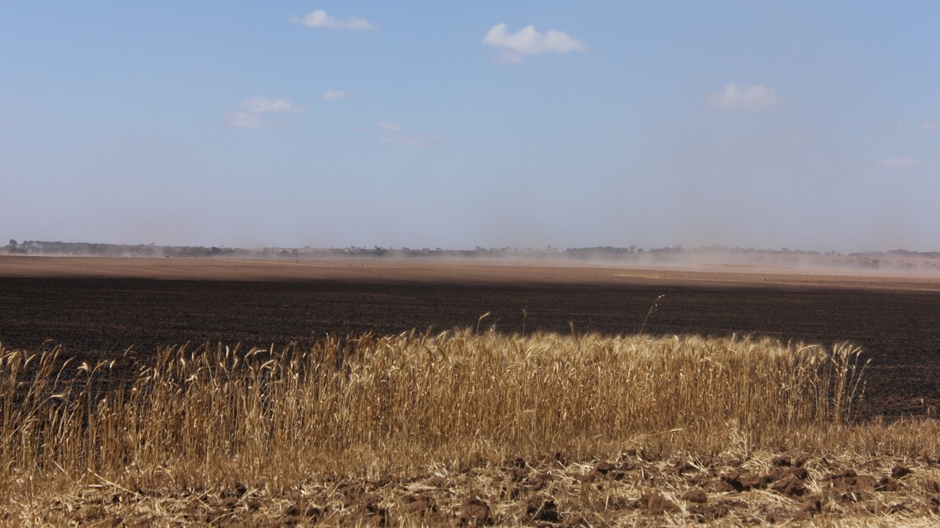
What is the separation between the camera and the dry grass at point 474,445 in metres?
5.62

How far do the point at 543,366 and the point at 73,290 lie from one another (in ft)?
129

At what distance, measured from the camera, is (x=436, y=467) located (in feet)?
21.9

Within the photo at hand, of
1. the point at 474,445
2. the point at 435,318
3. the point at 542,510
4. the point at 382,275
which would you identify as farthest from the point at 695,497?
the point at 382,275

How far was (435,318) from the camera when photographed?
29.6 metres

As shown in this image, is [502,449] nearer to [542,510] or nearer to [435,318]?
[542,510]

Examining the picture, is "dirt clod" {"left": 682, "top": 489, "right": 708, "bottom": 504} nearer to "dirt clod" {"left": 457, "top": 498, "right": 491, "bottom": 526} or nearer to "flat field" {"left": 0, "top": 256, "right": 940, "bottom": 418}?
"dirt clod" {"left": 457, "top": 498, "right": 491, "bottom": 526}

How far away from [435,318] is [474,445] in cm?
2219

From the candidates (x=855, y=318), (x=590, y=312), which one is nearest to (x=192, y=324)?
(x=590, y=312)

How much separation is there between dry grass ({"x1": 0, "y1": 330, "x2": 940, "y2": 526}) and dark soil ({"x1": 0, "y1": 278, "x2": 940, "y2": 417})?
440cm

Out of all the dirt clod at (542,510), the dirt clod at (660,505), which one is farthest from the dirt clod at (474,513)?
the dirt clod at (660,505)

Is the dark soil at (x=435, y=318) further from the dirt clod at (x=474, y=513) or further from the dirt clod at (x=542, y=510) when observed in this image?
the dirt clod at (x=474, y=513)

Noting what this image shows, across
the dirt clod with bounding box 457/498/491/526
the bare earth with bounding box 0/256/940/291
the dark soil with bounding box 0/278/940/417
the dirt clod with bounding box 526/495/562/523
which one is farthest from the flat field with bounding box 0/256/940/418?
the bare earth with bounding box 0/256/940/291

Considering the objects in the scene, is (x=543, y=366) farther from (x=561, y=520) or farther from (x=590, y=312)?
(x=590, y=312)

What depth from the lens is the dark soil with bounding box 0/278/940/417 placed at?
1928 centimetres
